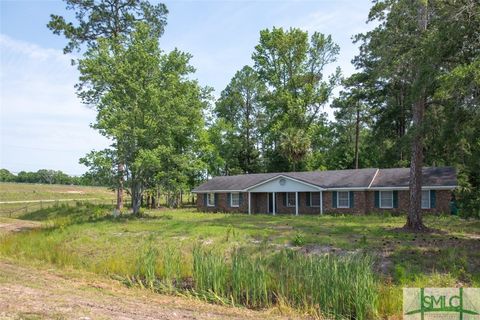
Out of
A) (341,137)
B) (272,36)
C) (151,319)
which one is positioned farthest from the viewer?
(341,137)

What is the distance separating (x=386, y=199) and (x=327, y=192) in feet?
14.1

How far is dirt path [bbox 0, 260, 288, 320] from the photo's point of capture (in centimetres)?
766

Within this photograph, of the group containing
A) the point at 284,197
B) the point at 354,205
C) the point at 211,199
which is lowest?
the point at 354,205

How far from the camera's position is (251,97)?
58.5 m

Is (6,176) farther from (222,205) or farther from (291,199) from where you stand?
(291,199)

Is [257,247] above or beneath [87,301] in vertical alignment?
above

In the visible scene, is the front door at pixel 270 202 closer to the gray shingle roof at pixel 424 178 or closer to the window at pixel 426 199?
the gray shingle roof at pixel 424 178

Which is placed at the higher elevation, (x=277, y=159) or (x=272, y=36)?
(x=272, y=36)

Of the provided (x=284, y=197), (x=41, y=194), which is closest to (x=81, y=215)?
(x=284, y=197)

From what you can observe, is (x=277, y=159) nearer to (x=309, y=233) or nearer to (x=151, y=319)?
(x=309, y=233)

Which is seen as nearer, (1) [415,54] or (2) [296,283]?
(2) [296,283]

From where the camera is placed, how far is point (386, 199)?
31.8 meters

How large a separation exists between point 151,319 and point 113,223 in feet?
54.5

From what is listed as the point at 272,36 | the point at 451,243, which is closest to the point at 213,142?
the point at 272,36
